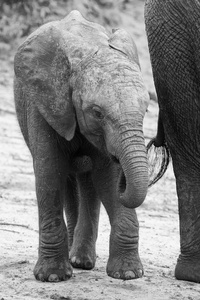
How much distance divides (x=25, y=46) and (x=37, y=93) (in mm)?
264

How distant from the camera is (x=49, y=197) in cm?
502

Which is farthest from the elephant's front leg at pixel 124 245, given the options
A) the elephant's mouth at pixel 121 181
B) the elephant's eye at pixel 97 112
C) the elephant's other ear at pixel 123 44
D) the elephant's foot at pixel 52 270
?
the elephant's other ear at pixel 123 44

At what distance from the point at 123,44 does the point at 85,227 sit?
3.78 ft

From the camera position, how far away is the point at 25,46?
5.04 meters

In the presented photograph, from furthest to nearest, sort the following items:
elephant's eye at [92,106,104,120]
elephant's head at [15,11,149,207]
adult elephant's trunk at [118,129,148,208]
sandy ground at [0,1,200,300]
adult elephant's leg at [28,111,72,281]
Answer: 1. adult elephant's leg at [28,111,72,281]
2. sandy ground at [0,1,200,300]
3. elephant's eye at [92,106,104,120]
4. elephant's head at [15,11,149,207]
5. adult elephant's trunk at [118,129,148,208]

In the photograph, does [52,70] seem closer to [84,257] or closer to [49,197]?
[49,197]

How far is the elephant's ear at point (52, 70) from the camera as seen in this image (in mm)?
4859

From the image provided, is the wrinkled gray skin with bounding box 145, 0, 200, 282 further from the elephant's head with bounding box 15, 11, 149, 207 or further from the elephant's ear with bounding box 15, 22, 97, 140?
the elephant's ear with bounding box 15, 22, 97, 140

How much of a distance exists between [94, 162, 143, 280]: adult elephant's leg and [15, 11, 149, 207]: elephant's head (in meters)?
0.38

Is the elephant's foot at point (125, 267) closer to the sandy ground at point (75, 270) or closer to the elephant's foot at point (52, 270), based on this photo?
the sandy ground at point (75, 270)

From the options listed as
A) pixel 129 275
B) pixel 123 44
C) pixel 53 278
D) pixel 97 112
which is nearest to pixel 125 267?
pixel 129 275

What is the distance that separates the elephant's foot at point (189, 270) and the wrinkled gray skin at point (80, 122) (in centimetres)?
29

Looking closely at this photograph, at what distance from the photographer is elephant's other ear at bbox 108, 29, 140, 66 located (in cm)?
487

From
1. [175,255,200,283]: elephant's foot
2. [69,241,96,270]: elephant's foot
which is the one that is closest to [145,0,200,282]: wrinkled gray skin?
[175,255,200,283]: elephant's foot
